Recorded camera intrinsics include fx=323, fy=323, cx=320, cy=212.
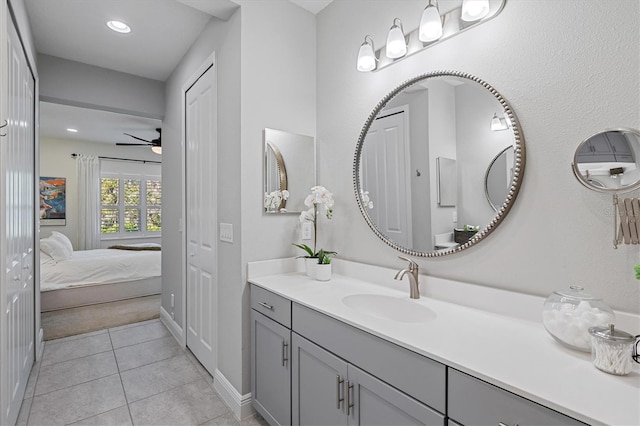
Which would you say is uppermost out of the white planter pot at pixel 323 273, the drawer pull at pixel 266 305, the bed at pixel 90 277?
the white planter pot at pixel 323 273

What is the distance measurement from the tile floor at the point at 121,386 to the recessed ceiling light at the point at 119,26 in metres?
2.68

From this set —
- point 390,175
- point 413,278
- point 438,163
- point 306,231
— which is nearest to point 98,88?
point 306,231

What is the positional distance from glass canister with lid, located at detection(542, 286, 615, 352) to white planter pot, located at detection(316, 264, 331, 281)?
1119 mm

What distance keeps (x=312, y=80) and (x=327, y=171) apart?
26.6 inches

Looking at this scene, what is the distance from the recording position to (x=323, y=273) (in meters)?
1.92

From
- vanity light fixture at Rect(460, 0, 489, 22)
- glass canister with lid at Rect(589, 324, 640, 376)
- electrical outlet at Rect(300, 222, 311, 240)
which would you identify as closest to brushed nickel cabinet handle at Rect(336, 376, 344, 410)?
glass canister with lid at Rect(589, 324, 640, 376)

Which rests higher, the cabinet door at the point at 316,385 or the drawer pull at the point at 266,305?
the drawer pull at the point at 266,305

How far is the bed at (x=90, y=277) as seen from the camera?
402 cm

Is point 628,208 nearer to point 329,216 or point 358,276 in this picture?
point 358,276

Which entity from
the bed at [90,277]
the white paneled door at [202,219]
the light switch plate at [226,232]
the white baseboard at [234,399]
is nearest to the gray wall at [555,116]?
the light switch plate at [226,232]

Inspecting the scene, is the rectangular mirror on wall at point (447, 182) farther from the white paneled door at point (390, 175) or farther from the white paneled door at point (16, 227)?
the white paneled door at point (16, 227)

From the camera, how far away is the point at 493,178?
54.2 inches

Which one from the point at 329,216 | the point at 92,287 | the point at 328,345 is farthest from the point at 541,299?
Answer: the point at 92,287

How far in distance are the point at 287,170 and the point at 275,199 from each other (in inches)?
8.6
